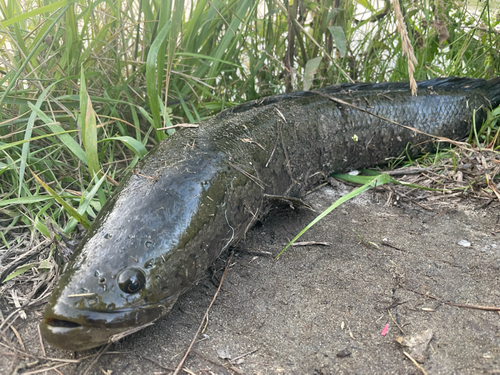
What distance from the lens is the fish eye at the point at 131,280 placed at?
150 cm

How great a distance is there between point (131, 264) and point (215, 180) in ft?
2.11

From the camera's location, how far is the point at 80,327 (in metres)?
1.39

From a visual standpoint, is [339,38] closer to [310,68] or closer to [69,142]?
[310,68]

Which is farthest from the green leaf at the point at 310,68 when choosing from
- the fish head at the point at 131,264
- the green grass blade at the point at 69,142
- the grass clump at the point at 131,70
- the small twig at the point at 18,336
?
the small twig at the point at 18,336

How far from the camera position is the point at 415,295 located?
5.98ft

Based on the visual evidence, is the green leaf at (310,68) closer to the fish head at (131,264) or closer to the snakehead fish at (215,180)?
the snakehead fish at (215,180)

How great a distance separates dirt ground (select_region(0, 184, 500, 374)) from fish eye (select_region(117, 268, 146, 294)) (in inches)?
9.3

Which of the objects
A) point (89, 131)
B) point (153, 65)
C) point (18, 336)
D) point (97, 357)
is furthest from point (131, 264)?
point (153, 65)

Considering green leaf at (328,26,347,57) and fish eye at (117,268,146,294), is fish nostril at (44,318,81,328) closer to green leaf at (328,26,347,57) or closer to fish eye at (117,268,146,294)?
fish eye at (117,268,146,294)

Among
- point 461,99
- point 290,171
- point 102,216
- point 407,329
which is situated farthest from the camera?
point 461,99

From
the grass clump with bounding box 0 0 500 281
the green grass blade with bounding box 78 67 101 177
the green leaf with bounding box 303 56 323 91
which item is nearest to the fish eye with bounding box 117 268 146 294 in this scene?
the grass clump with bounding box 0 0 500 281

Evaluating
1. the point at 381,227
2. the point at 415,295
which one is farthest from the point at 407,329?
the point at 381,227

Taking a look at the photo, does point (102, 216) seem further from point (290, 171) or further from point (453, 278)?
point (453, 278)

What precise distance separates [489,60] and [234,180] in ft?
11.0
